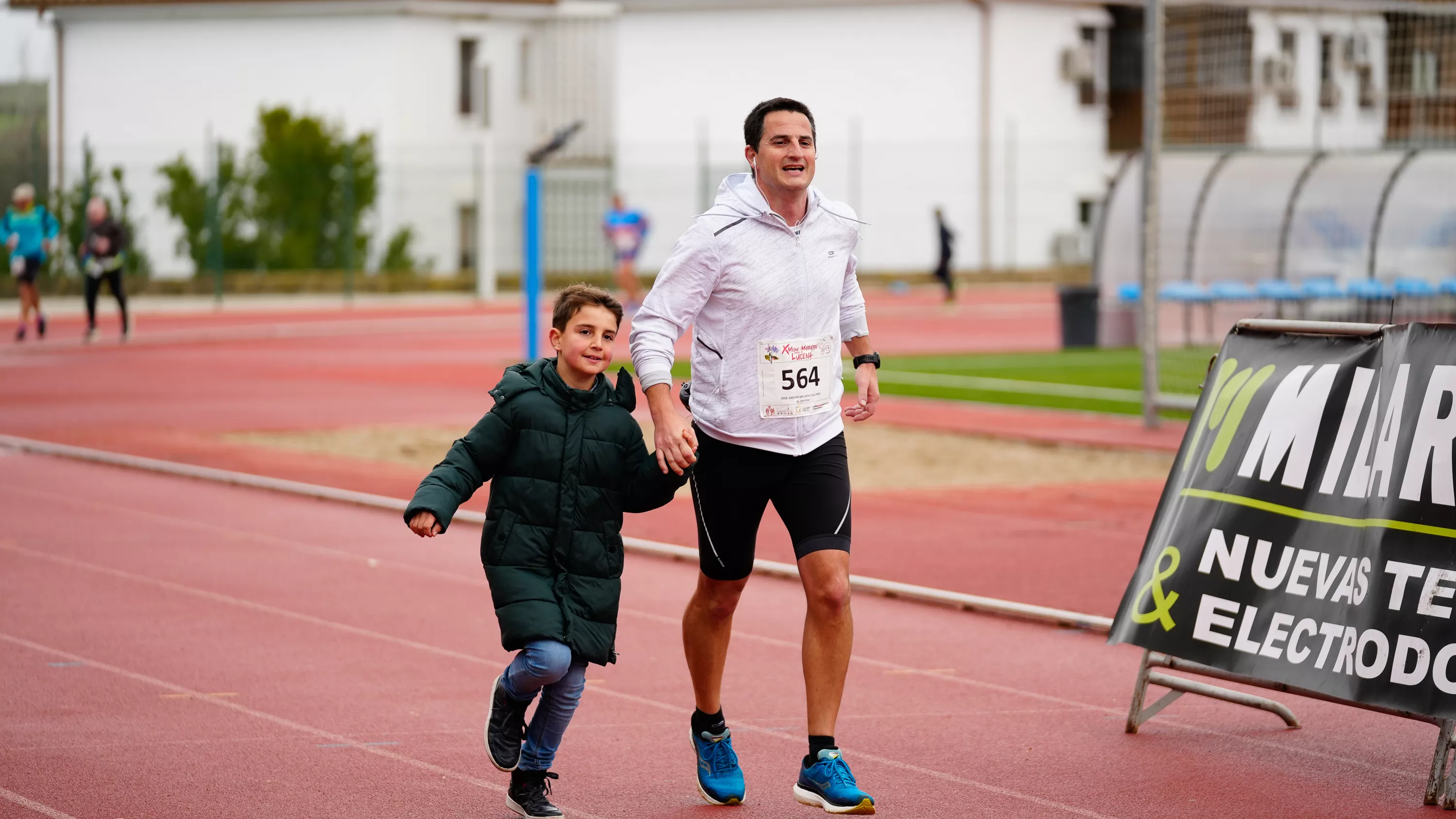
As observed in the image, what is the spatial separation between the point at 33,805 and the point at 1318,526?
4.09 meters

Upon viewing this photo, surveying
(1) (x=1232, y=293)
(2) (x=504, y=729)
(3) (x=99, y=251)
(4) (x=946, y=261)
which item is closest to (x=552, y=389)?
(2) (x=504, y=729)

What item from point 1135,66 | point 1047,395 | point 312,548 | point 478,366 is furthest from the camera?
point 1135,66

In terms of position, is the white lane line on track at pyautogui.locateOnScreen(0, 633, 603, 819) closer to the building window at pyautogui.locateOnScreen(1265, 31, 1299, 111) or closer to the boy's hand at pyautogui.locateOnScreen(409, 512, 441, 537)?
the boy's hand at pyautogui.locateOnScreen(409, 512, 441, 537)

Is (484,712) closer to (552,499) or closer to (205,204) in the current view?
(552,499)

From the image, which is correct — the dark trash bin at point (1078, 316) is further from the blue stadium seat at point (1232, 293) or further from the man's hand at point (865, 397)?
the man's hand at point (865, 397)

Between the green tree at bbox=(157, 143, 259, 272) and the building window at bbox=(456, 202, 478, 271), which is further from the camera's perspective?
the building window at bbox=(456, 202, 478, 271)

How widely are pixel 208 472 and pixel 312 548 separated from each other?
10.1ft

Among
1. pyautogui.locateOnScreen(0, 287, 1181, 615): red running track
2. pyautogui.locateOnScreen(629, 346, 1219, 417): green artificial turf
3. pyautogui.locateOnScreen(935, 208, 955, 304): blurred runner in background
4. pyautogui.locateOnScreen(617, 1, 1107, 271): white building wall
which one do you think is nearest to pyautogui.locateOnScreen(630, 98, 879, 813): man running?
pyautogui.locateOnScreen(0, 287, 1181, 615): red running track

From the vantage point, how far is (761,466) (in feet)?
19.1

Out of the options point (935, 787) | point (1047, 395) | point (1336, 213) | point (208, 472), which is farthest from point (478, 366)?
point (935, 787)

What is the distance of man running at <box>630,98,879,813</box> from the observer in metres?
5.71

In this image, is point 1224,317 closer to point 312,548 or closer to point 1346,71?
point 1346,71

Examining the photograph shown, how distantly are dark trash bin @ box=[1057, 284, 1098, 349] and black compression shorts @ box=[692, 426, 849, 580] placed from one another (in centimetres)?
2110

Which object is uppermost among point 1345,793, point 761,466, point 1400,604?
point 761,466
